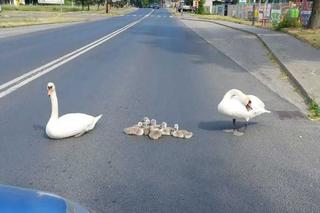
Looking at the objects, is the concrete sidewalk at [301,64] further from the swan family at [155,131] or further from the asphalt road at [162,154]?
the swan family at [155,131]

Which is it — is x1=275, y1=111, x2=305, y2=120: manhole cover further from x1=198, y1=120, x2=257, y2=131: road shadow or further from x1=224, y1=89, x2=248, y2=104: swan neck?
x1=224, y1=89, x2=248, y2=104: swan neck

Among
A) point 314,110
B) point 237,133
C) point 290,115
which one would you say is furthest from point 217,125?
point 314,110

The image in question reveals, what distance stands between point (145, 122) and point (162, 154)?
0.93 metres

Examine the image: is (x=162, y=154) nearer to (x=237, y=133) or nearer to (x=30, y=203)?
(x=237, y=133)

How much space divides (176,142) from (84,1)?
9868 cm

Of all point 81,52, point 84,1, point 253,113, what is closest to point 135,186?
point 253,113

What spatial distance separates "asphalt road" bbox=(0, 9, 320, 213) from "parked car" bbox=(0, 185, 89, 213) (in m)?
1.78

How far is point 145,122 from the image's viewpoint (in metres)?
6.43

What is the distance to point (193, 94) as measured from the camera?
9.32 meters

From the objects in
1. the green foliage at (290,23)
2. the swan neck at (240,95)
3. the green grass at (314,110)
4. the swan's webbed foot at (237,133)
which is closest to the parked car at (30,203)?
the swan neck at (240,95)

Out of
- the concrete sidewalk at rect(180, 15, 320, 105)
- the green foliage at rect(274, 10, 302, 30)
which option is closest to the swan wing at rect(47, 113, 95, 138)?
the concrete sidewalk at rect(180, 15, 320, 105)

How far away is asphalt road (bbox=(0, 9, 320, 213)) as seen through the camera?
4.36 metres

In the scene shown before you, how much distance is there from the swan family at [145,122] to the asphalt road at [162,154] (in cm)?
13

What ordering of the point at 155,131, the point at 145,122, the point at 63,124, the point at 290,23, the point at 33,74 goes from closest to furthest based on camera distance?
the point at 63,124 → the point at 155,131 → the point at 145,122 → the point at 33,74 → the point at 290,23
